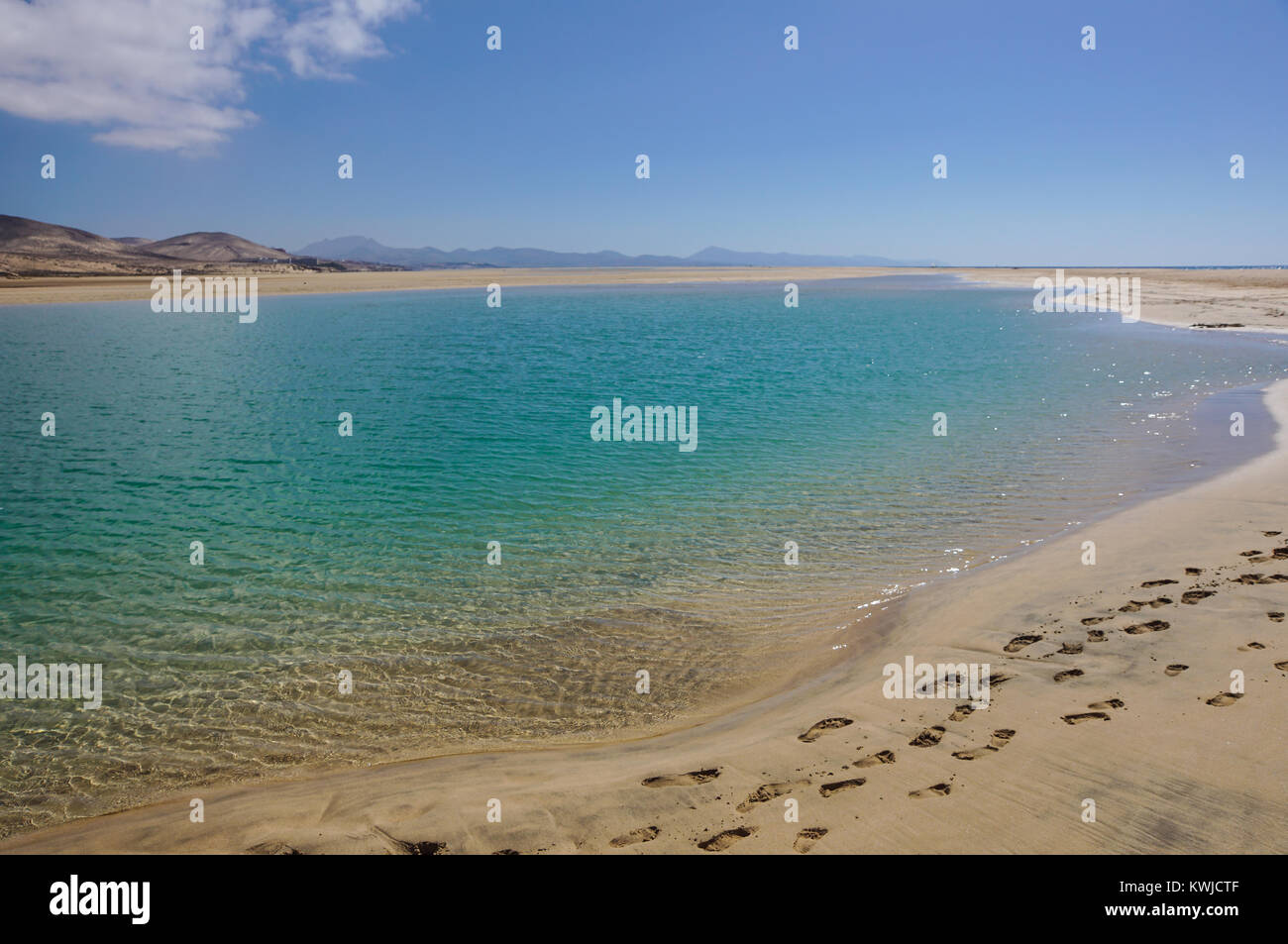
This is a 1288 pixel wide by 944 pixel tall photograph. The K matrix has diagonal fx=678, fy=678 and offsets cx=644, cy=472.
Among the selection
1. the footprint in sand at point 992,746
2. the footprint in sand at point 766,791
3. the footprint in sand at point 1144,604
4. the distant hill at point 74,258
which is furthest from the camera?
the distant hill at point 74,258

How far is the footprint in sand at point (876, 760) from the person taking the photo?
5.40 m

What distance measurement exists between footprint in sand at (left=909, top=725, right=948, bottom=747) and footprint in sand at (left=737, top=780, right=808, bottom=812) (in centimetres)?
108

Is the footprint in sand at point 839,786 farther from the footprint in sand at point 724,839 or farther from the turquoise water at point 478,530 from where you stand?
the turquoise water at point 478,530

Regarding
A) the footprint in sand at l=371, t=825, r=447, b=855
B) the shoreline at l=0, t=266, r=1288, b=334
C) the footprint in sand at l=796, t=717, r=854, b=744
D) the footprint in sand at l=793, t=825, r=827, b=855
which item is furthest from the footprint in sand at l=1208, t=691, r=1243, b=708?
the shoreline at l=0, t=266, r=1288, b=334

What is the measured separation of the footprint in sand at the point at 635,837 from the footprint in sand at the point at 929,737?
90.9 inches

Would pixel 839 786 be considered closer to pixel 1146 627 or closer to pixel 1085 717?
pixel 1085 717

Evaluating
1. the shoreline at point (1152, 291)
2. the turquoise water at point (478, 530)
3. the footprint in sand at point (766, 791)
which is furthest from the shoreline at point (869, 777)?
the shoreline at point (1152, 291)

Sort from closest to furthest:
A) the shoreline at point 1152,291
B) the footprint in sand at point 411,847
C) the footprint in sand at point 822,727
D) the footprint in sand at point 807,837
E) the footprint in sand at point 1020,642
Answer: the footprint in sand at point 807,837, the footprint in sand at point 411,847, the footprint in sand at point 822,727, the footprint in sand at point 1020,642, the shoreline at point 1152,291

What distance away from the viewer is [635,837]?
15.6ft

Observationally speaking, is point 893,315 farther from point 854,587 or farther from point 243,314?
point 243,314

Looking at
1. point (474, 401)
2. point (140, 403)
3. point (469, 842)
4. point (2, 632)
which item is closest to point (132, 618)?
point (2, 632)

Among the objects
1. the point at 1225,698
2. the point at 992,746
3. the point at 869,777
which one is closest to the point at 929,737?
the point at 992,746

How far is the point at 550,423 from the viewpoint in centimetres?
1825

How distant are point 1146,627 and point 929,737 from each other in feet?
10.8
